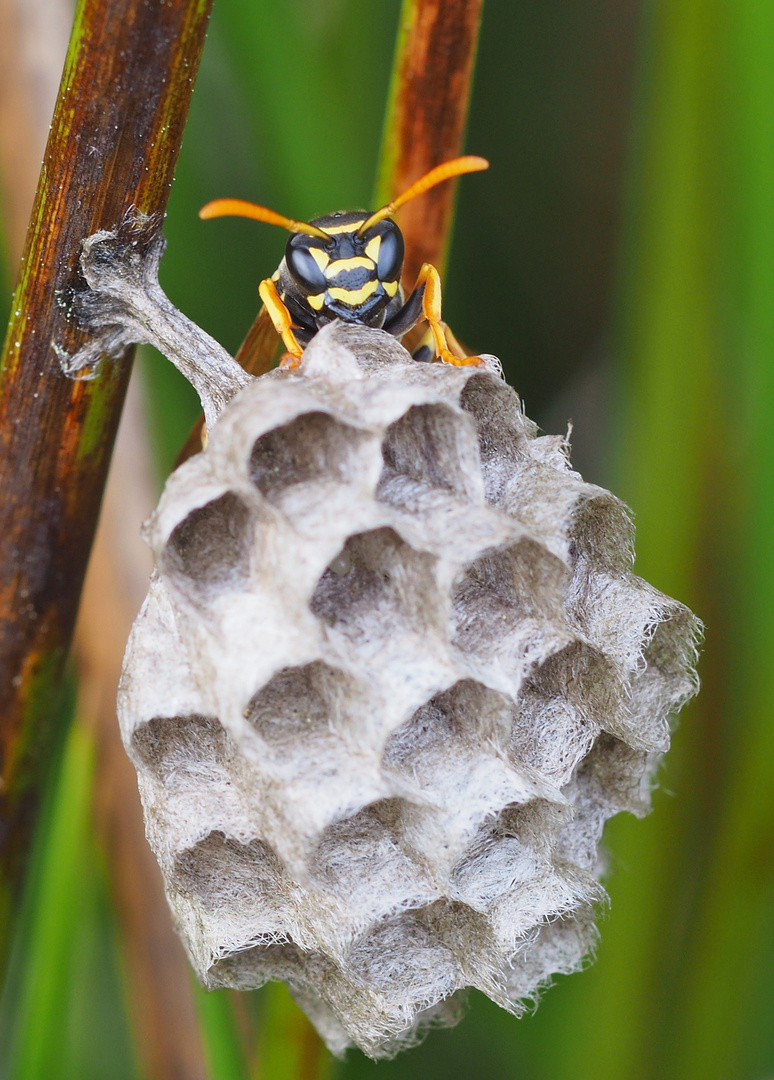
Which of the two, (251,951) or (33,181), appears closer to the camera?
(251,951)

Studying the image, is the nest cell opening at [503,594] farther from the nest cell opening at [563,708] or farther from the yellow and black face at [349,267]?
the yellow and black face at [349,267]

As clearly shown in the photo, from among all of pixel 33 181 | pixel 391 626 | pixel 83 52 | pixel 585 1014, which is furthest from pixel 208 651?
pixel 585 1014

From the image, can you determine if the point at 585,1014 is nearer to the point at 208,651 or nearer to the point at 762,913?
the point at 762,913

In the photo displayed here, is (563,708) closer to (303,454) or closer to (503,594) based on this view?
(503,594)

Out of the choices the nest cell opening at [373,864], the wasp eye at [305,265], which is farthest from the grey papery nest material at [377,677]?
the wasp eye at [305,265]

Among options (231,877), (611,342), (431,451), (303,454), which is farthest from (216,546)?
(611,342)

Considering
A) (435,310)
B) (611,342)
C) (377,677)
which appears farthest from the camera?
(611,342)

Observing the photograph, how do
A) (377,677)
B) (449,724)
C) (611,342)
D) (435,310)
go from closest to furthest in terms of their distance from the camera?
(377,677) < (449,724) < (435,310) < (611,342)
